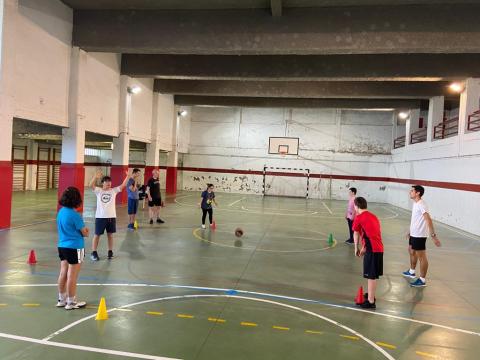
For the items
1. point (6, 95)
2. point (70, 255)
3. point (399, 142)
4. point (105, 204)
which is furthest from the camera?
point (399, 142)

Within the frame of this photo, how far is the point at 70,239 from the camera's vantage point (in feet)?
17.5

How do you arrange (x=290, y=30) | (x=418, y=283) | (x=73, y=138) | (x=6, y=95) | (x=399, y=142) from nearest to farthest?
(x=418, y=283) → (x=6, y=95) → (x=290, y=30) → (x=73, y=138) → (x=399, y=142)

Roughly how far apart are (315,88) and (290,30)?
8833 mm

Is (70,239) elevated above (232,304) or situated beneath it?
elevated above

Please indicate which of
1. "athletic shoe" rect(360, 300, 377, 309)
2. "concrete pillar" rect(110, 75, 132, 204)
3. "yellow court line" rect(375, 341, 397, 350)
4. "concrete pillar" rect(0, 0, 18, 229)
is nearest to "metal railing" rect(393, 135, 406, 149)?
"concrete pillar" rect(110, 75, 132, 204)

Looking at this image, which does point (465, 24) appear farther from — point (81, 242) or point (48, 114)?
point (48, 114)

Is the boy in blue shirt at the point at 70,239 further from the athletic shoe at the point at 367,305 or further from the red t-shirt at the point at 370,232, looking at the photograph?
the athletic shoe at the point at 367,305

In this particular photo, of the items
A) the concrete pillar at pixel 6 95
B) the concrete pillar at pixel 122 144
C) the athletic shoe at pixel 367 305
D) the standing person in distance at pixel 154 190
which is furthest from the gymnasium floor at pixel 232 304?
the concrete pillar at pixel 122 144

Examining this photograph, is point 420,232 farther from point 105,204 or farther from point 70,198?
point 105,204

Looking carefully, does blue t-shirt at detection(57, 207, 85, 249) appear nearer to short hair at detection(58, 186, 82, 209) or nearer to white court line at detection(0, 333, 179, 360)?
short hair at detection(58, 186, 82, 209)

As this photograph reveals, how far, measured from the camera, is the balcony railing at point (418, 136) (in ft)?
81.6

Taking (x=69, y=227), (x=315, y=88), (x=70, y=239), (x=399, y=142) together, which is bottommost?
(x=70, y=239)

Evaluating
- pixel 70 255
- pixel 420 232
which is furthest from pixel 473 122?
pixel 70 255

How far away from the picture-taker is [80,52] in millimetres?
14445
